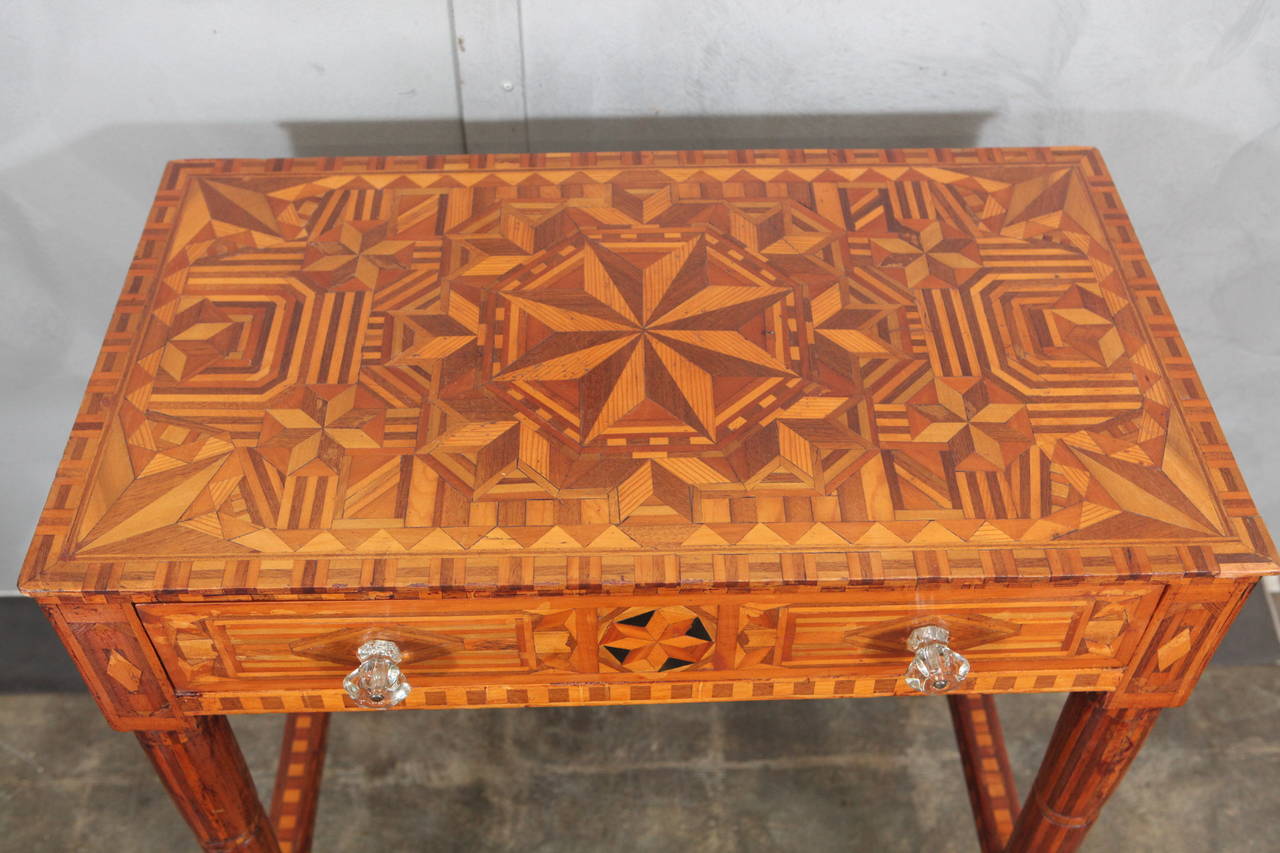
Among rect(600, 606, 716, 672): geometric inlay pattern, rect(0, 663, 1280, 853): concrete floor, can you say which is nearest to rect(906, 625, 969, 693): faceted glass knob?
rect(600, 606, 716, 672): geometric inlay pattern

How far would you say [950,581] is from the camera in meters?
1.19

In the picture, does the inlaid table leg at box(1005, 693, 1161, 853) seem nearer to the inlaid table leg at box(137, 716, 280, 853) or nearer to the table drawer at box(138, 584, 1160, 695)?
the table drawer at box(138, 584, 1160, 695)

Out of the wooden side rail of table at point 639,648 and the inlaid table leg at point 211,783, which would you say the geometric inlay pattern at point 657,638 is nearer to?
the wooden side rail of table at point 639,648

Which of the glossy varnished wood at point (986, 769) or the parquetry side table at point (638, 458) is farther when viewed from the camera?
the glossy varnished wood at point (986, 769)

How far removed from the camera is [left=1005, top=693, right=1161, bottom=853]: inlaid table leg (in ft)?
4.63

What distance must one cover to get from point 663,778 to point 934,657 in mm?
935

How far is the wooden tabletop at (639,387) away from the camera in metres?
1.20

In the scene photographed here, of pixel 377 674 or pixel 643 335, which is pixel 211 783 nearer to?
pixel 377 674

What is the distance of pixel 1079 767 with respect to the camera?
1.48m

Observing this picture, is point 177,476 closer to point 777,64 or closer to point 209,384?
point 209,384

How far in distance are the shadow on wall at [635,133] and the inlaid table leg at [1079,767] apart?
860mm

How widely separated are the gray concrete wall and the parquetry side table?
20 centimetres

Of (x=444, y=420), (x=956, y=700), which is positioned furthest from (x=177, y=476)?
(x=956, y=700)

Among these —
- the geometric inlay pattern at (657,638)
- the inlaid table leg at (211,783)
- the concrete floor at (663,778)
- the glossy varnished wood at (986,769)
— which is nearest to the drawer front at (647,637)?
the geometric inlay pattern at (657,638)
